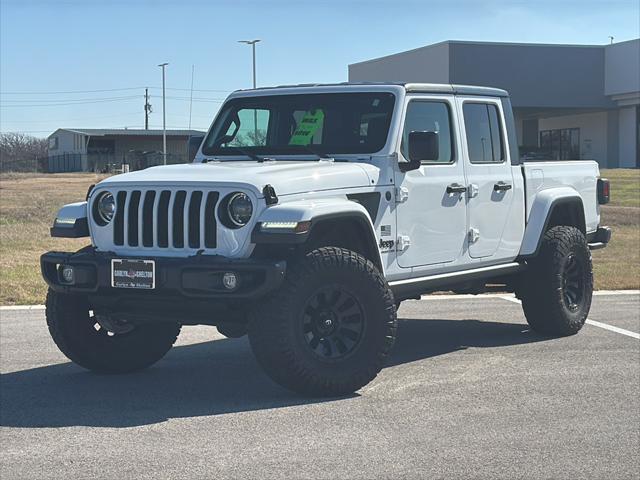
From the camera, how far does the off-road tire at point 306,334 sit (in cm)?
648

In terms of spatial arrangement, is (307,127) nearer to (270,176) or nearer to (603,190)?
(270,176)

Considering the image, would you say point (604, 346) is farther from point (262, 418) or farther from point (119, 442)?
point (119, 442)

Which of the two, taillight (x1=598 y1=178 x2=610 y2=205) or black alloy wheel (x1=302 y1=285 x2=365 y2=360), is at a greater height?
taillight (x1=598 y1=178 x2=610 y2=205)

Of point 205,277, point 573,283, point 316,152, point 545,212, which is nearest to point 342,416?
point 205,277

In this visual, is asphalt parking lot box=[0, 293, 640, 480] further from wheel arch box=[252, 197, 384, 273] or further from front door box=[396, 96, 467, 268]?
wheel arch box=[252, 197, 384, 273]

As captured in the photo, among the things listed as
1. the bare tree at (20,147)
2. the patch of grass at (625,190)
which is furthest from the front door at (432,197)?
the bare tree at (20,147)

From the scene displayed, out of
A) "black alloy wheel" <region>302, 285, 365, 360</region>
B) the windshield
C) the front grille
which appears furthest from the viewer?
the windshield

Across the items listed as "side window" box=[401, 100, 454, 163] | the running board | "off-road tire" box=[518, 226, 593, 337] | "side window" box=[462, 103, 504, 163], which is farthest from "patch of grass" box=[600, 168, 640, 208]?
"side window" box=[401, 100, 454, 163]

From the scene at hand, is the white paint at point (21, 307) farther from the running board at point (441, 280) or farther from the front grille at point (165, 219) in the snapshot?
the running board at point (441, 280)

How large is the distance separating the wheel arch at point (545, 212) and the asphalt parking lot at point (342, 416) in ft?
2.77

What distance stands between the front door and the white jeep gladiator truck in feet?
0.04

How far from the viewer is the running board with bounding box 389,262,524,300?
7.62 metres

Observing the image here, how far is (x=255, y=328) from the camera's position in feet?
21.4

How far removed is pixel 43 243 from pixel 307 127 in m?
9.85
